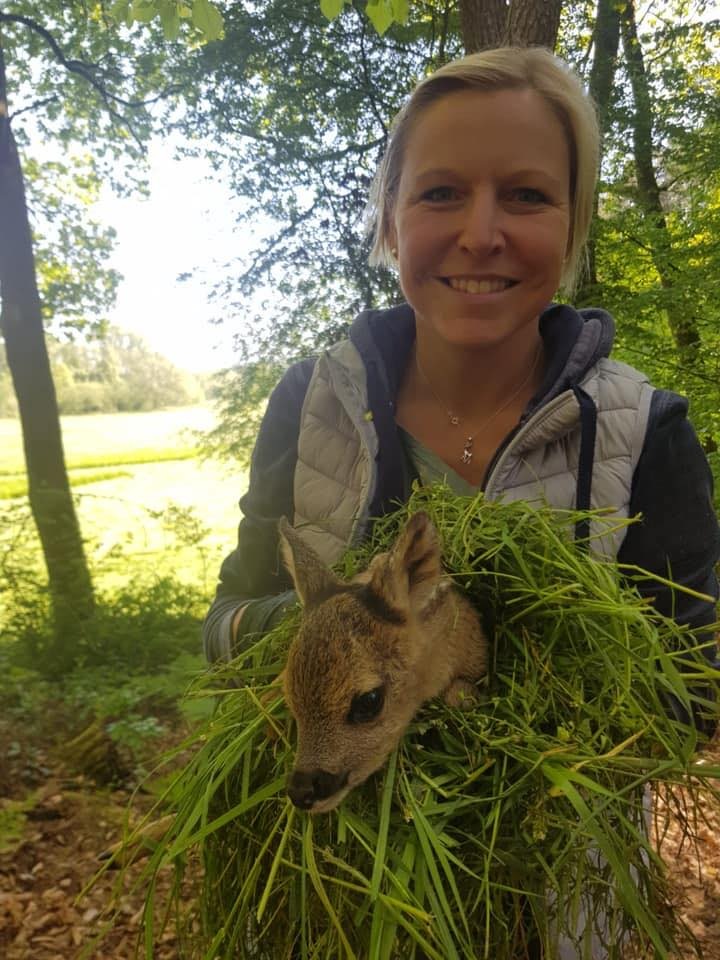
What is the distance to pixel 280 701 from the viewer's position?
40.0 inches

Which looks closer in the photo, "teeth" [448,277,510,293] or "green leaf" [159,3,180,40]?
"teeth" [448,277,510,293]

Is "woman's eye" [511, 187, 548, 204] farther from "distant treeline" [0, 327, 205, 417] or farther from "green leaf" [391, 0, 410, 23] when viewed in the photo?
"distant treeline" [0, 327, 205, 417]

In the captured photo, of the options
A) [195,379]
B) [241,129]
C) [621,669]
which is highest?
[241,129]

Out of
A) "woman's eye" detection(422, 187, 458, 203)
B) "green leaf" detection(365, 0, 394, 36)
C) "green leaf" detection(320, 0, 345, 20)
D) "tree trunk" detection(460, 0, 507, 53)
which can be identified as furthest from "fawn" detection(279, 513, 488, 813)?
"tree trunk" detection(460, 0, 507, 53)

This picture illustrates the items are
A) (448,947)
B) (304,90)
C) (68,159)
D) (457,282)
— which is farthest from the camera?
(68,159)

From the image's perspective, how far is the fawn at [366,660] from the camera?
89cm

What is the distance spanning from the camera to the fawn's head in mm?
882

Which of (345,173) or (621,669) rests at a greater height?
(345,173)

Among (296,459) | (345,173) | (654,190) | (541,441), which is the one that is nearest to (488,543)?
(541,441)

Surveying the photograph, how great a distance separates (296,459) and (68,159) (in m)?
4.07

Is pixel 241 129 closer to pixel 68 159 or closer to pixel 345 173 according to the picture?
pixel 345 173

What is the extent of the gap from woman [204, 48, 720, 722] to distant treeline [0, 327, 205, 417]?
3.11 meters

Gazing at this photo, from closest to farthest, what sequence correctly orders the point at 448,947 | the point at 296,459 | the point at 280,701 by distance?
the point at 448,947 → the point at 280,701 → the point at 296,459

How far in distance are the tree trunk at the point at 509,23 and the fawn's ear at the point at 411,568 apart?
3016 millimetres
